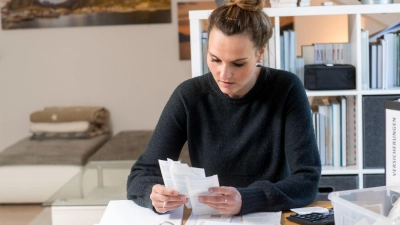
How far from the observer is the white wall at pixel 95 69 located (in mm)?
4719

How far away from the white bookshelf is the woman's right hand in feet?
3.76

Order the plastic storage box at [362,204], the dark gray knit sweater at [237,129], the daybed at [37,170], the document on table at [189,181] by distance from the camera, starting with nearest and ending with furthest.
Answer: the plastic storage box at [362,204] → the document on table at [189,181] → the dark gray knit sweater at [237,129] → the daybed at [37,170]

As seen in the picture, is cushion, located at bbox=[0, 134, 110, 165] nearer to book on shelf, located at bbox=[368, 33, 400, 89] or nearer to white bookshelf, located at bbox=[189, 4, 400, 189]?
white bookshelf, located at bbox=[189, 4, 400, 189]

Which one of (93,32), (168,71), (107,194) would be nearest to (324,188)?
(107,194)

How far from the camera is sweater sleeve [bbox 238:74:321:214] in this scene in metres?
1.56

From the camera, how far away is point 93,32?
473cm

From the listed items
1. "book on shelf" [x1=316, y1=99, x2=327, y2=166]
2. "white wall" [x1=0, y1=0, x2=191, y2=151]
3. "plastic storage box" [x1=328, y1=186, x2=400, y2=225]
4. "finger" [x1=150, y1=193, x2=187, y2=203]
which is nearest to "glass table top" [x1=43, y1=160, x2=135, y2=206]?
"white wall" [x1=0, y1=0, x2=191, y2=151]

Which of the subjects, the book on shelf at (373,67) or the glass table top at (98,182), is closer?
the book on shelf at (373,67)

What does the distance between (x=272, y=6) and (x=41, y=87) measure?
8.71 ft

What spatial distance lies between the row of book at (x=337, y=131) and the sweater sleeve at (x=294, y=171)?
94cm

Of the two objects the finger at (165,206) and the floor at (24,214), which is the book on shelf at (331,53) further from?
the floor at (24,214)

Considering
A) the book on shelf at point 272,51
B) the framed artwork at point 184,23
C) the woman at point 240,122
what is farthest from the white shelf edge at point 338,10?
the framed artwork at point 184,23

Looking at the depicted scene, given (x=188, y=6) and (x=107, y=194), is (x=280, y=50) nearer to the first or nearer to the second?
(x=107, y=194)

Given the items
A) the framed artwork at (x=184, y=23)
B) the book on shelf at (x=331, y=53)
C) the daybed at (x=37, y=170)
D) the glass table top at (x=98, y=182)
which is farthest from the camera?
the framed artwork at (x=184, y=23)
